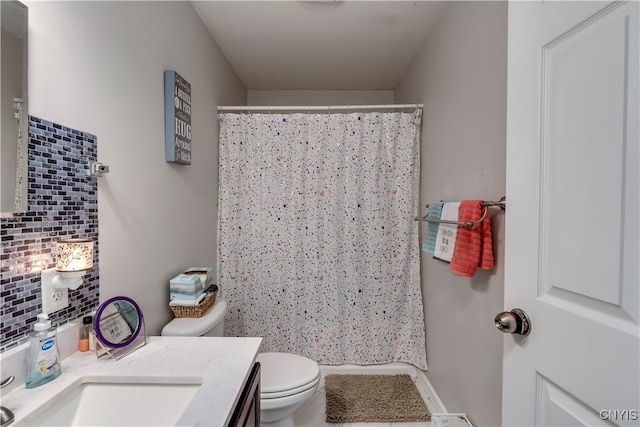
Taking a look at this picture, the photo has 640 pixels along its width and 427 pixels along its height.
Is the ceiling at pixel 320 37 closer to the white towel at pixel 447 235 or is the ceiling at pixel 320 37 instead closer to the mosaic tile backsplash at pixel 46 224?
the white towel at pixel 447 235

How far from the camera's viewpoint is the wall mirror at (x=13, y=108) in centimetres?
75

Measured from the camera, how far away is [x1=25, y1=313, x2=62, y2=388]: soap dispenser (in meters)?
0.78

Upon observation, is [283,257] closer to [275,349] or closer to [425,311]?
[275,349]

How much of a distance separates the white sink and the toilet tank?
0.58 meters

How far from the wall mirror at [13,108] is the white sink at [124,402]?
0.51 meters

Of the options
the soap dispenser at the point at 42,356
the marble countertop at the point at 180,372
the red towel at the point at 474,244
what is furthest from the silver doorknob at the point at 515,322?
the soap dispenser at the point at 42,356

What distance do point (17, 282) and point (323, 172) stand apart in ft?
5.75

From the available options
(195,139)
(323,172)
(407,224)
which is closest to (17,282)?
(195,139)

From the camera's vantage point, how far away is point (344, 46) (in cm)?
230

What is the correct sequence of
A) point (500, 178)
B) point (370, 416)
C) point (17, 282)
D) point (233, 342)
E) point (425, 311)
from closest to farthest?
point (17, 282)
point (233, 342)
point (500, 178)
point (370, 416)
point (425, 311)

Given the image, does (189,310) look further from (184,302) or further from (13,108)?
(13,108)

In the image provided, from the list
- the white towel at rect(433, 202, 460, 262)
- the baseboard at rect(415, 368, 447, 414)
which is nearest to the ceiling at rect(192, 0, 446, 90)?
the white towel at rect(433, 202, 460, 262)

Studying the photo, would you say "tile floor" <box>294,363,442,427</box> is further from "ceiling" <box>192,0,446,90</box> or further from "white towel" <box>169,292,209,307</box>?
"ceiling" <box>192,0,446,90</box>

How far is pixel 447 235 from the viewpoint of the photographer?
1533 mm
